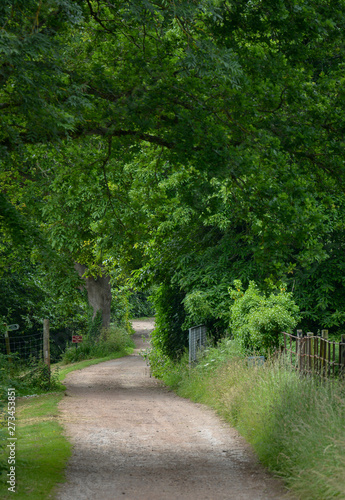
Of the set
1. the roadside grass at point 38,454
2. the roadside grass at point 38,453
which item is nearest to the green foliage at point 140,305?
the roadside grass at point 38,453

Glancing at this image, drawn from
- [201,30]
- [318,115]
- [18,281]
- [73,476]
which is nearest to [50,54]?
[201,30]

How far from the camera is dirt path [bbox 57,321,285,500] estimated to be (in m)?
7.59

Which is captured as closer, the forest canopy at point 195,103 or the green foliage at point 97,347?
the forest canopy at point 195,103

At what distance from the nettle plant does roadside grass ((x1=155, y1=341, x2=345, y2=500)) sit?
0.78 metres

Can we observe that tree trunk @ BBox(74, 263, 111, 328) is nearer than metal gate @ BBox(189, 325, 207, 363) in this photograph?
No

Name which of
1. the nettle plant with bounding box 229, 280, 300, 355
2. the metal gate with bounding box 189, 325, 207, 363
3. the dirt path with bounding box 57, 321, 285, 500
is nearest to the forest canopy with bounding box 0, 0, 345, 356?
the dirt path with bounding box 57, 321, 285, 500

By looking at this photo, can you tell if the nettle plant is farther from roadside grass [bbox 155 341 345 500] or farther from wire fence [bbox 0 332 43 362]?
wire fence [bbox 0 332 43 362]

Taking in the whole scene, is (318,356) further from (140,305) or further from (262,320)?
(140,305)

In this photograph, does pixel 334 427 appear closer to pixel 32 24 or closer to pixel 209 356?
pixel 32 24

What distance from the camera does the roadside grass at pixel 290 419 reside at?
6609 millimetres

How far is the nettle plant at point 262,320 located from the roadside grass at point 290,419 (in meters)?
0.78

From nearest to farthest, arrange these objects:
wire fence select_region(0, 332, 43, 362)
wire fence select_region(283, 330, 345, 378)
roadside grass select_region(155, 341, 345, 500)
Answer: roadside grass select_region(155, 341, 345, 500)
wire fence select_region(283, 330, 345, 378)
wire fence select_region(0, 332, 43, 362)

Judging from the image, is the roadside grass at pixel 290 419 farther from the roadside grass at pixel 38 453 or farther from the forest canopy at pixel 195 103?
the roadside grass at pixel 38 453

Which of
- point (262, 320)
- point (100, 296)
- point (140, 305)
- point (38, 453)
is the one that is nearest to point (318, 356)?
point (262, 320)
